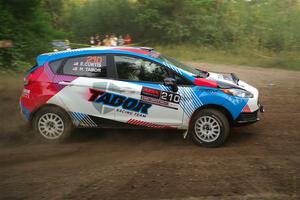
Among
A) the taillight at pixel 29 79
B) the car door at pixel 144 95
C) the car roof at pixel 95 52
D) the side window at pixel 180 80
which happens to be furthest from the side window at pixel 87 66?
the side window at pixel 180 80

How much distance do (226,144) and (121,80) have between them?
2.19 meters

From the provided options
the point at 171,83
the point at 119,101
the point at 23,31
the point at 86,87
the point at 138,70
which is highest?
the point at 23,31

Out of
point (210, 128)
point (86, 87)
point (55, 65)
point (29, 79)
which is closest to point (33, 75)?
point (29, 79)

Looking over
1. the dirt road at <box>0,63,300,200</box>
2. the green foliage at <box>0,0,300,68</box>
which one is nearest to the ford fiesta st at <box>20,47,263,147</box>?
the dirt road at <box>0,63,300,200</box>

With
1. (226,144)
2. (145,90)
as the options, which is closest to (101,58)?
(145,90)

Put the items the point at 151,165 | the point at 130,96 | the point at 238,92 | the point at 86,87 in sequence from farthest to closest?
the point at 86,87 → the point at 130,96 → the point at 238,92 → the point at 151,165

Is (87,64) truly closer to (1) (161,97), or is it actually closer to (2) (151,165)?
(1) (161,97)

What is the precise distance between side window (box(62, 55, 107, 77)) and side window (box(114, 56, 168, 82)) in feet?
0.91

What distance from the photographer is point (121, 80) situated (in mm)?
6922

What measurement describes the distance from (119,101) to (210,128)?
167 cm

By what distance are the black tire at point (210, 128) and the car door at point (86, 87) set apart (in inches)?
59.7

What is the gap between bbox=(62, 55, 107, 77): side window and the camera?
7051 mm

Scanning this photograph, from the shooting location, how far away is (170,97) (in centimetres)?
675

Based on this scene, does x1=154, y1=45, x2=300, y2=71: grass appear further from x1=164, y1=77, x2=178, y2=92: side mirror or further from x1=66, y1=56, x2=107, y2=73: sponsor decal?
x1=66, y1=56, x2=107, y2=73: sponsor decal
